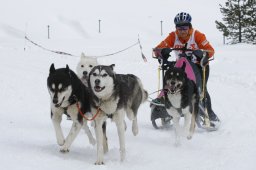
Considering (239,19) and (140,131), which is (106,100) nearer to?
(140,131)

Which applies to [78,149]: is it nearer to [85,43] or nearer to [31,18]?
[85,43]

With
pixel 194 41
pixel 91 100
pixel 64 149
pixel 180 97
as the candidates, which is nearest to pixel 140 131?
pixel 180 97

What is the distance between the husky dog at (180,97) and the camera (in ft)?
18.6

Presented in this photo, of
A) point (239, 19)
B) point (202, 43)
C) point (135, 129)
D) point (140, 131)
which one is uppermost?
point (239, 19)

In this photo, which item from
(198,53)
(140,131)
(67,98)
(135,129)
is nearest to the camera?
(67,98)

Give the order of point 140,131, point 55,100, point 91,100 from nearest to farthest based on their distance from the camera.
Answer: point 55,100 → point 91,100 → point 140,131

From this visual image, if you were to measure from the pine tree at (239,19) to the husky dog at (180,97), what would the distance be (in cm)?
2224

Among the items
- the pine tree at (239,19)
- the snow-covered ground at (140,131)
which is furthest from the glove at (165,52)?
the pine tree at (239,19)

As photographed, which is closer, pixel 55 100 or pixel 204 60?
pixel 55 100

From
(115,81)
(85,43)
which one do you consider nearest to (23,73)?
(115,81)

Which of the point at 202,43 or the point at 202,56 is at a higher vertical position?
the point at 202,43

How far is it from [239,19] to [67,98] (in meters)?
24.2

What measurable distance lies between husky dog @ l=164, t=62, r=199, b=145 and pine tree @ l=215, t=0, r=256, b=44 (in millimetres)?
22241

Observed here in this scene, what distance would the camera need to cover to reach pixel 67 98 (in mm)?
4746
